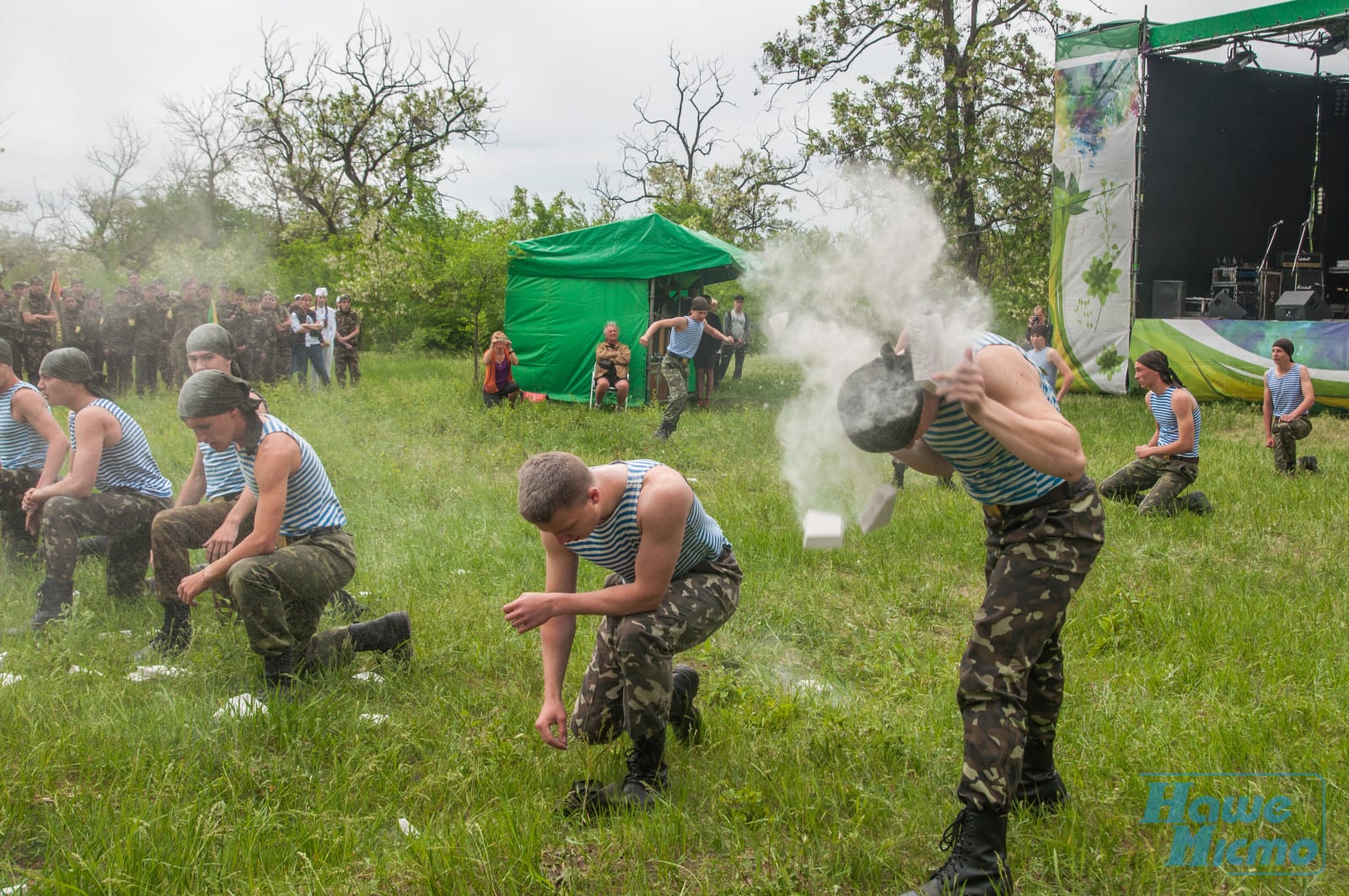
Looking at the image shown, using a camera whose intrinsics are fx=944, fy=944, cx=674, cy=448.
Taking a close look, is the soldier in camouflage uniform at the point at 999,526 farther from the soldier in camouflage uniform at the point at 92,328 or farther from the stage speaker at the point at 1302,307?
the soldier in camouflage uniform at the point at 92,328

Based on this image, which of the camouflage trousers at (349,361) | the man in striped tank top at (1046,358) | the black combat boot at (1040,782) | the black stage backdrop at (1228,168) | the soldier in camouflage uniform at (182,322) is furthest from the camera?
the camouflage trousers at (349,361)

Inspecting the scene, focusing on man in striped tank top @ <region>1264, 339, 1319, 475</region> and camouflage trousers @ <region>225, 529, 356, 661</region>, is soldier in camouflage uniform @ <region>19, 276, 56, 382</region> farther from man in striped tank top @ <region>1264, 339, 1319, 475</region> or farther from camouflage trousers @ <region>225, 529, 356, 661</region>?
man in striped tank top @ <region>1264, 339, 1319, 475</region>

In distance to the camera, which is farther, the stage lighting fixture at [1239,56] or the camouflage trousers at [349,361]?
the camouflage trousers at [349,361]

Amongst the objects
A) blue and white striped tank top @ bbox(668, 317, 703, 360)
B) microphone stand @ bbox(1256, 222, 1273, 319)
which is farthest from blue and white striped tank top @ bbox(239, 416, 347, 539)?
microphone stand @ bbox(1256, 222, 1273, 319)

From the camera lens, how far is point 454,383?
1738 cm

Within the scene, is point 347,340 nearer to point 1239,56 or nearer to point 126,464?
point 126,464

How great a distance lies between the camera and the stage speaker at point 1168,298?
15320mm

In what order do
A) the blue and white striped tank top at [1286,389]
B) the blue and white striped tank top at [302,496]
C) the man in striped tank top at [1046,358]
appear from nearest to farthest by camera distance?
the blue and white striped tank top at [302,496]
the blue and white striped tank top at [1286,389]
the man in striped tank top at [1046,358]

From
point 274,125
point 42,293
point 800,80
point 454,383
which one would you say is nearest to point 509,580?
point 454,383

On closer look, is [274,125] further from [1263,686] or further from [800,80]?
[1263,686]

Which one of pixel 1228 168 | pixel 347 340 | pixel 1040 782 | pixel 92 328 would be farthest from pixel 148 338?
pixel 1228 168

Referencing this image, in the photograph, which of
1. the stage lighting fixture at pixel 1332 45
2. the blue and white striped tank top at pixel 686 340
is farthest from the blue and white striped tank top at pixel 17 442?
the stage lighting fixture at pixel 1332 45

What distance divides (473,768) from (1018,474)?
2158 millimetres

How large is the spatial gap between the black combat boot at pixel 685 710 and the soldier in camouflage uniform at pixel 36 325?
48.5ft
